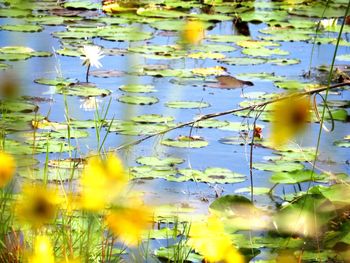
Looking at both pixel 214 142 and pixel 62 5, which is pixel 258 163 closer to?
pixel 214 142

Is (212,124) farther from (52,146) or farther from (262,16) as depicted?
(262,16)

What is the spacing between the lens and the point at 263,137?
3.85 m

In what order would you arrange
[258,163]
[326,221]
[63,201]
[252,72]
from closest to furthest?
1. [63,201]
2. [326,221]
3. [258,163]
4. [252,72]

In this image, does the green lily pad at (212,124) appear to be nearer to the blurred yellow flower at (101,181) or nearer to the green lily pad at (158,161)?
the green lily pad at (158,161)

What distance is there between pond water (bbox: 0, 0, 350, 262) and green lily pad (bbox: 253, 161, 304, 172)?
0.02 m

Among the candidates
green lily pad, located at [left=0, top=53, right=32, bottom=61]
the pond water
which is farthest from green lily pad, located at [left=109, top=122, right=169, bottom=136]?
green lily pad, located at [left=0, top=53, right=32, bottom=61]

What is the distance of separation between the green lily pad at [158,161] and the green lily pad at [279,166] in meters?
0.25

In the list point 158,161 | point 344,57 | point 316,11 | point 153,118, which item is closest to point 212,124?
point 153,118

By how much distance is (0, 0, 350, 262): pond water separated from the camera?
10.8ft

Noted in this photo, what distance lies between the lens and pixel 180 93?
4.45 metres

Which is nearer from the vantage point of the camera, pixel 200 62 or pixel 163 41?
pixel 200 62

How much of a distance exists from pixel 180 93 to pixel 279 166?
1.01m

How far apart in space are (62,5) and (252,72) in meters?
1.88

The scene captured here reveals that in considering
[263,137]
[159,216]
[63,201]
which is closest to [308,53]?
[263,137]
